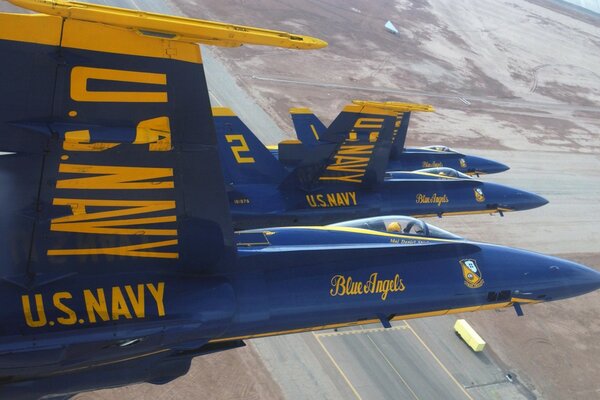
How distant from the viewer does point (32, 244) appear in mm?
7164

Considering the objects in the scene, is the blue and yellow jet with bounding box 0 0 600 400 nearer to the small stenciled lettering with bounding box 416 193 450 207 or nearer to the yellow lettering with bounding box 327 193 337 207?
the yellow lettering with bounding box 327 193 337 207

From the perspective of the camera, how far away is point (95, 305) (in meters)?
7.86

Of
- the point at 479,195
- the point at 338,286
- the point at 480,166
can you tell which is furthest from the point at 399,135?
the point at 338,286

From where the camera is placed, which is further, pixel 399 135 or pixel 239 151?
pixel 399 135

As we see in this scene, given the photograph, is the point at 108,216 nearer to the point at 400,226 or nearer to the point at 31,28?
the point at 31,28

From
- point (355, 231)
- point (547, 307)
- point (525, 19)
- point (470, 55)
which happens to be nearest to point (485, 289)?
point (355, 231)

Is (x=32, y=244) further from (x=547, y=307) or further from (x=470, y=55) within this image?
(x=470, y=55)

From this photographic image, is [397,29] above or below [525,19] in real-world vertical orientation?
below

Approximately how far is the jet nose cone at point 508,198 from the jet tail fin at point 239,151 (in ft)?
37.6

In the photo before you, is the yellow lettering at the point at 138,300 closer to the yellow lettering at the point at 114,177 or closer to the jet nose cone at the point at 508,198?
the yellow lettering at the point at 114,177

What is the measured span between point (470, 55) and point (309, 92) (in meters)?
33.8

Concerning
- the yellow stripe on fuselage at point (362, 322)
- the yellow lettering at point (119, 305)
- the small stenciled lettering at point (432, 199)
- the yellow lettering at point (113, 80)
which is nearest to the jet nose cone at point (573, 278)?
the yellow stripe on fuselage at point (362, 322)

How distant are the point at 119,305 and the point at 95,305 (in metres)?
0.36

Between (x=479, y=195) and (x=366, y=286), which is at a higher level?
(x=366, y=286)
